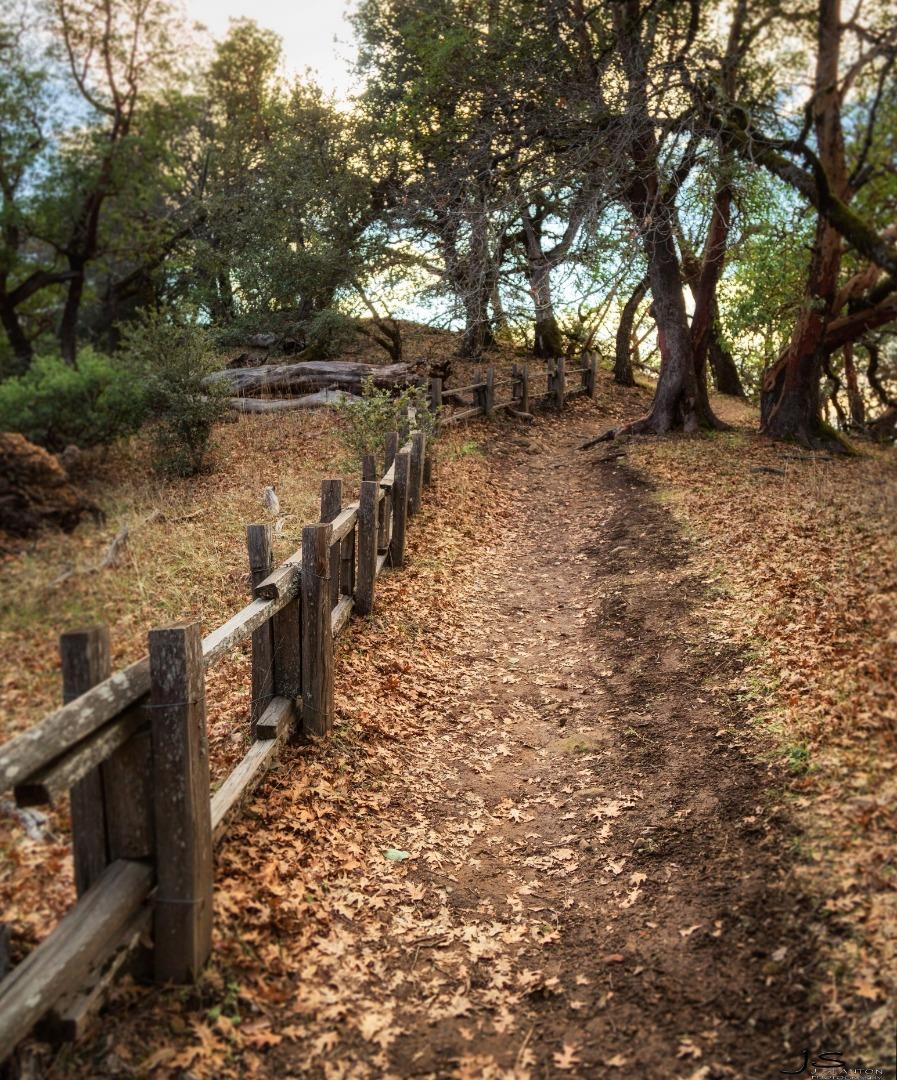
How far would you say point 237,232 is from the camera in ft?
75.6

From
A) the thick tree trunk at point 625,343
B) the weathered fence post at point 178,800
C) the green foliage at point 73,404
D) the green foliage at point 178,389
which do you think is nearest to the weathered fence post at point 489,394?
the green foliage at point 178,389

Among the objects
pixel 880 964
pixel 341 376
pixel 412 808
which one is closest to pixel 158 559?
pixel 412 808

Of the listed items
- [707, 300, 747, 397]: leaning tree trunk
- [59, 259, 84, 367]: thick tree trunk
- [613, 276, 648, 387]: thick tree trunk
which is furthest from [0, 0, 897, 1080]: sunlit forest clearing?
[707, 300, 747, 397]: leaning tree trunk

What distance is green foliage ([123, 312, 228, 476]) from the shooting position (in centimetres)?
1316

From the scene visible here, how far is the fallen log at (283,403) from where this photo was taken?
63.0 ft

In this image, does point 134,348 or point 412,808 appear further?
point 134,348

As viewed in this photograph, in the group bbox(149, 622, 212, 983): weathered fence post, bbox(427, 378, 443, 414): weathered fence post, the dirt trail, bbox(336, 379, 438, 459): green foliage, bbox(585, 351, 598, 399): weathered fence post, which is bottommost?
the dirt trail

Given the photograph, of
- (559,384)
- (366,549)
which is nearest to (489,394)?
(559,384)

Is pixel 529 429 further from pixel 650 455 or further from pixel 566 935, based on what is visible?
pixel 566 935

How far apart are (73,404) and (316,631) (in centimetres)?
696

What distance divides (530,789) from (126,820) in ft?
11.0

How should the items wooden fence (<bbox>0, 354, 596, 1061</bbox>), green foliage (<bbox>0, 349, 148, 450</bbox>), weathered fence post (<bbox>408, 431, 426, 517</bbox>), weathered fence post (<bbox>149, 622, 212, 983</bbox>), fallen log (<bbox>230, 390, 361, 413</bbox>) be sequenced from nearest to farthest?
wooden fence (<bbox>0, 354, 596, 1061</bbox>)
weathered fence post (<bbox>149, 622, 212, 983</bbox>)
green foliage (<bbox>0, 349, 148, 450</bbox>)
weathered fence post (<bbox>408, 431, 426, 517</bbox>)
fallen log (<bbox>230, 390, 361, 413</bbox>)

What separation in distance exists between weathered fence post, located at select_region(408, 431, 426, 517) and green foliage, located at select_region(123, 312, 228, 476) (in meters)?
3.92
